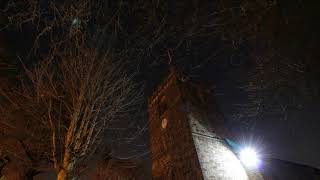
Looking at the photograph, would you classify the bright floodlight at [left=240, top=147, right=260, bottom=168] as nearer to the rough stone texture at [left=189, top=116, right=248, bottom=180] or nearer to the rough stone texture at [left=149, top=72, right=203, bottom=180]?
the rough stone texture at [left=189, top=116, right=248, bottom=180]

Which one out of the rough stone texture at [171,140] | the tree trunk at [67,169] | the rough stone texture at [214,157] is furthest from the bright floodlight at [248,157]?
the tree trunk at [67,169]

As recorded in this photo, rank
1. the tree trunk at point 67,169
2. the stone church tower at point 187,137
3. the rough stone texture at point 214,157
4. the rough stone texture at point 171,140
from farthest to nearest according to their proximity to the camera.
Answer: the rough stone texture at point 171,140, the stone church tower at point 187,137, the rough stone texture at point 214,157, the tree trunk at point 67,169

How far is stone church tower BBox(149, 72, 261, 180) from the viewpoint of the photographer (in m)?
15.7

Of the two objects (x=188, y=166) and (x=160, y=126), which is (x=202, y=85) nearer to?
(x=160, y=126)

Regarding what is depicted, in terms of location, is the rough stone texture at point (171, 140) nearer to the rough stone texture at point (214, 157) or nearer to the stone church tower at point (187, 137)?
the stone church tower at point (187, 137)

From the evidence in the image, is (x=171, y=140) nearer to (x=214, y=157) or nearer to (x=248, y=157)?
(x=214, y=157)

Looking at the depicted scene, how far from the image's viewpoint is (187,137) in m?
16.6

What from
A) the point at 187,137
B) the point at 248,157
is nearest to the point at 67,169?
the point at 187,137

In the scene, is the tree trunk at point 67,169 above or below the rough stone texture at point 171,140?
below

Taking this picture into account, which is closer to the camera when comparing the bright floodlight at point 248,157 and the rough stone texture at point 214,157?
the rough stone texture at point 214,157

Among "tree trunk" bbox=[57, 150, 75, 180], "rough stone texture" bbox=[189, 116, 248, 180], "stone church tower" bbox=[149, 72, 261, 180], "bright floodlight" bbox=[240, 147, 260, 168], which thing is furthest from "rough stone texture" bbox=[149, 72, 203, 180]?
"tree trunk" bbox=[57, 150, 75, 180]

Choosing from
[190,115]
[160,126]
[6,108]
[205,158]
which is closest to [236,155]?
[205,158]

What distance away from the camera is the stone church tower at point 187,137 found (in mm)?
15680

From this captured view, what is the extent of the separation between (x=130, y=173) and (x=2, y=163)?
1655 cm
